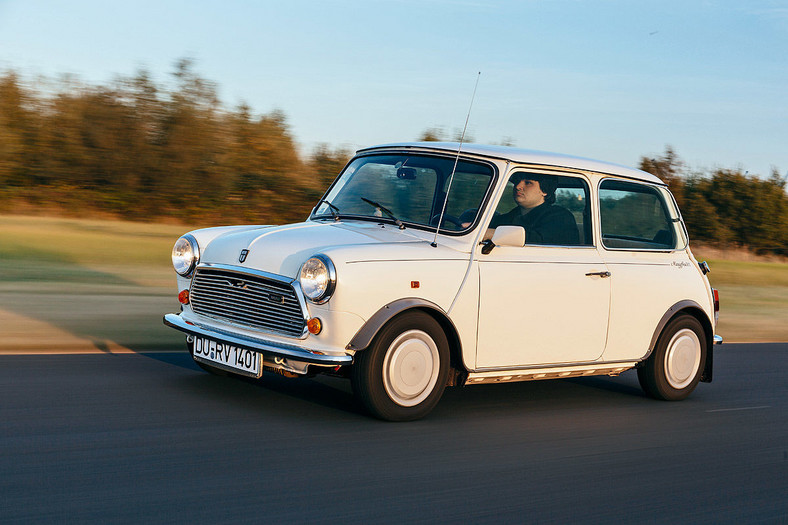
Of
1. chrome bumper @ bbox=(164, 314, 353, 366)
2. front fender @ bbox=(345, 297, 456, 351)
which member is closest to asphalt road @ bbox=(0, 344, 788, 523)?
chrome bumper @ bbox=(164, 314, 353, 366)

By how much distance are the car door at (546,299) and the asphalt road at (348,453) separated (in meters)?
0.47

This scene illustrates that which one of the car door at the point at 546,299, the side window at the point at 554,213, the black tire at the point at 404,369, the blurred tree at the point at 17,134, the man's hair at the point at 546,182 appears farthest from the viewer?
the blurred tree at the point at 17,134

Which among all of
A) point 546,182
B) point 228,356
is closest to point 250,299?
point 228,356

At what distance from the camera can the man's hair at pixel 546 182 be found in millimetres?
6637

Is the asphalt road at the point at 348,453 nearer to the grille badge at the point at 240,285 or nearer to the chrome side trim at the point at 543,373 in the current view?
the chrome side trim at the point at 543,373

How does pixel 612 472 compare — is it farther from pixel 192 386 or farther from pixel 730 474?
pixel 192 386

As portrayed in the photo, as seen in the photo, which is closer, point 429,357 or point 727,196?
point 429,357

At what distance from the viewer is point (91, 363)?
281 inches

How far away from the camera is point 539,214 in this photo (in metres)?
6.69

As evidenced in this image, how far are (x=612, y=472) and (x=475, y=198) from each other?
226cm

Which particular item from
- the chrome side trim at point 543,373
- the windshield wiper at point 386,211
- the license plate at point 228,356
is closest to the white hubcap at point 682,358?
the chrome side trim at point 543,373

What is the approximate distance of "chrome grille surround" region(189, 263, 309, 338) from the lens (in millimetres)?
5566

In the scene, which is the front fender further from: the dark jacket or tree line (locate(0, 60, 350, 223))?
tree line (locate(0, 60, 350, 223))

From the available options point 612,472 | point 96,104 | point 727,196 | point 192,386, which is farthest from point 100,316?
point 727,196
